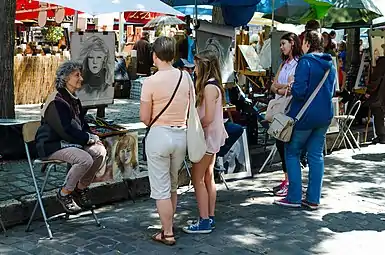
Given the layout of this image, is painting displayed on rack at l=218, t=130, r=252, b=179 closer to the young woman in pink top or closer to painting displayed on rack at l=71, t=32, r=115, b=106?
painting displayed on rack at l=71, t=32, r=115, b=106

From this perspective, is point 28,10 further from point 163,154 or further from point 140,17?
point 163,154

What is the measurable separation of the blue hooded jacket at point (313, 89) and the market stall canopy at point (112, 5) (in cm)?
188

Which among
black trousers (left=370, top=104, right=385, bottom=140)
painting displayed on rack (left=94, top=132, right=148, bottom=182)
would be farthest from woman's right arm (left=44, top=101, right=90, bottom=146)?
black trousers (left=370, top=104, right=385, bottom=140)

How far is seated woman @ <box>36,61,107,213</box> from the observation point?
201 inches

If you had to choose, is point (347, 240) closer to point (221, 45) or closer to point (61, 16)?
point (221, 45)

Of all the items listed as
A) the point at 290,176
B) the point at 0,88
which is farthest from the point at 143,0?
the point at 290,176

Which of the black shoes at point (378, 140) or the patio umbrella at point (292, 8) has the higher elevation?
the patio umbrella at point (292, 8)

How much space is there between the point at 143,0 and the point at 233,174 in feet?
8.06

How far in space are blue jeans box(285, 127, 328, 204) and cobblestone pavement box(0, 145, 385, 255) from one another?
201 millimetres

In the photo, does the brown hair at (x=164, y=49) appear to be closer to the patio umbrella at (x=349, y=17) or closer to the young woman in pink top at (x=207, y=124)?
the young woman in pink top at (x=207, y=124)

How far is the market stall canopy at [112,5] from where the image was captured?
6029 millimetres

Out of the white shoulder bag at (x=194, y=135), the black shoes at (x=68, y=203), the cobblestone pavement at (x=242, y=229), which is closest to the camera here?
the white shoulder bag at (x=194, y=135)

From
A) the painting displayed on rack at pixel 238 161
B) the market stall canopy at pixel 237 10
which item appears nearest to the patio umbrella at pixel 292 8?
the market stall canopy at pixel 237 10

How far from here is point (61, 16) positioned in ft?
37.4
